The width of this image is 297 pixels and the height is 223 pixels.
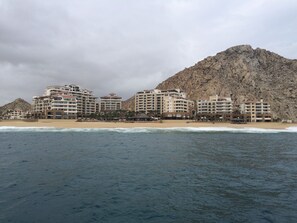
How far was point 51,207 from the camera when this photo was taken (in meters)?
13.5

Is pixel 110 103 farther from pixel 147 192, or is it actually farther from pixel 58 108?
pixel 147 192

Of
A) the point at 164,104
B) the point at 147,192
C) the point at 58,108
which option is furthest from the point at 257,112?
the point at 147,192

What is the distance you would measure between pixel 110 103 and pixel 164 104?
4615cm

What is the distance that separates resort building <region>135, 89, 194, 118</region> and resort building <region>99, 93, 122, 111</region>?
63.1 ft

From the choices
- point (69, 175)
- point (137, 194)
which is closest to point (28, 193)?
point (69, 175)

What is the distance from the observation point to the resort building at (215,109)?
491 ft

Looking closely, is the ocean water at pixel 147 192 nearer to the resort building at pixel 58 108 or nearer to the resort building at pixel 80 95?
the resort building at pixel 58 108

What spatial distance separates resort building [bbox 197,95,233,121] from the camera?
14962cm

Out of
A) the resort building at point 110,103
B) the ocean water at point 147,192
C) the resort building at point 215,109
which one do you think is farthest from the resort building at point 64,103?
the ocean water at point 147,192

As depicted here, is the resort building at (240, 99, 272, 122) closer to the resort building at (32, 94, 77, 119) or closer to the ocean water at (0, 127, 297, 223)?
the resort building at (32, 94, 77, 119)

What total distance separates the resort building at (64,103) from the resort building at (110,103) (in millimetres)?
6070

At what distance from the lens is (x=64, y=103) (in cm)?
15288

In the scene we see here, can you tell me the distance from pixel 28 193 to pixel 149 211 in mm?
7721

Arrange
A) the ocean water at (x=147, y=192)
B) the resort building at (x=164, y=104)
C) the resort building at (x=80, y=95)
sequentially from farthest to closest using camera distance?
the resort building at (x=80, y=95) → the resort building at (x=164, y=104) → the ocean water at (x=147, y=192)
